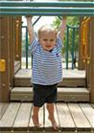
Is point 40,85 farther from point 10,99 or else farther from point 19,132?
point 10,99

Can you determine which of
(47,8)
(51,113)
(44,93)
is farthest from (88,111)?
(47,8)

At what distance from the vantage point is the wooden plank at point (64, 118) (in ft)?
15.6

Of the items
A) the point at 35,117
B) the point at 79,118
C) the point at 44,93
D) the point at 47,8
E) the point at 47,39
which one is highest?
the point at 47,8

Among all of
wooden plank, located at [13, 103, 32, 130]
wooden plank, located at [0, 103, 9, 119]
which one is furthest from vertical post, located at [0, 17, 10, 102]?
wooden plank, located at [13, 103, 32, 130]

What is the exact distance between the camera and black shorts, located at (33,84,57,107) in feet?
13.7

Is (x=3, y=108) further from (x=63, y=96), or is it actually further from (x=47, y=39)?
(x=47, y=39)

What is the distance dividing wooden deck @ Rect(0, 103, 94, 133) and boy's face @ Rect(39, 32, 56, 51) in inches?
42.7

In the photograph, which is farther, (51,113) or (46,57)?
(51,113)

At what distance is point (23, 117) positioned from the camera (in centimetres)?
525

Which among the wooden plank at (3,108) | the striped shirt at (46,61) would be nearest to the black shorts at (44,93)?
the striped shirt at (46,61)

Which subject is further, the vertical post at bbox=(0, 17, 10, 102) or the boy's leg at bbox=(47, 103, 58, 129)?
the vertical post at bbox=(0, 17, 10, 102)

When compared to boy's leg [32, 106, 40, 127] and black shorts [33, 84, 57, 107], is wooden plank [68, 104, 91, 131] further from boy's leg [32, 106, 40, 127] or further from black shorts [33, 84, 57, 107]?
black shorts [33, 84, 57, 107]

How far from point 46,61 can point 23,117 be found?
4.58ft

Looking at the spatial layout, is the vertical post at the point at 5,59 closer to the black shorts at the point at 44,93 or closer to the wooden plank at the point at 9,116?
the wooden plank at the point at 9,116
